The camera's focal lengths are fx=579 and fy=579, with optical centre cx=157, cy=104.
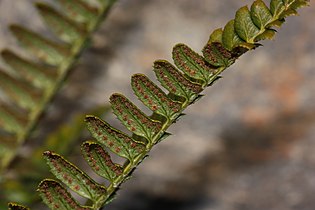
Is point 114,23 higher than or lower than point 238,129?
higher

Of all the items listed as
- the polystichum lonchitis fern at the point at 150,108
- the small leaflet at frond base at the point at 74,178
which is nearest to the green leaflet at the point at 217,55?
the polystichum lonchitis fern at the point at 150,108

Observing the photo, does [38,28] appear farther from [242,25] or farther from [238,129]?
[242,25]

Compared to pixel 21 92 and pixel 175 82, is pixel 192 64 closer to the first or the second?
pixel 175 82

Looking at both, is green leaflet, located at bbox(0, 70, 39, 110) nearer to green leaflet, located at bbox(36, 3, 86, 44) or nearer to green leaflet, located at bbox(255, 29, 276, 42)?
green leaflet, located at bbox(36, 3, 86, 44)

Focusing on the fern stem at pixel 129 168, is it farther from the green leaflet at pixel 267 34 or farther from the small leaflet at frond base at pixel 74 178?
the green leaflet at pixel 267 34

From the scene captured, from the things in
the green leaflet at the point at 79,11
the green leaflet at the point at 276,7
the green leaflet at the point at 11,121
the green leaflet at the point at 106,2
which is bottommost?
the green leaflet at the point at 276,7

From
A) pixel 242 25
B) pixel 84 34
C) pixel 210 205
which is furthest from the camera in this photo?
pixel 210 205

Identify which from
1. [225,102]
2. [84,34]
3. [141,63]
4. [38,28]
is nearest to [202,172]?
[225,102]

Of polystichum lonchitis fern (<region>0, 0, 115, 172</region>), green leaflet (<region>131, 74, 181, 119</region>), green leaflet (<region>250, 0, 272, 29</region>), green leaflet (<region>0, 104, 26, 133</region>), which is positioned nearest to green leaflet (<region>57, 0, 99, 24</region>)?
polystichum lonchitis fern (<region>0, 0, 115, 172</region>)
